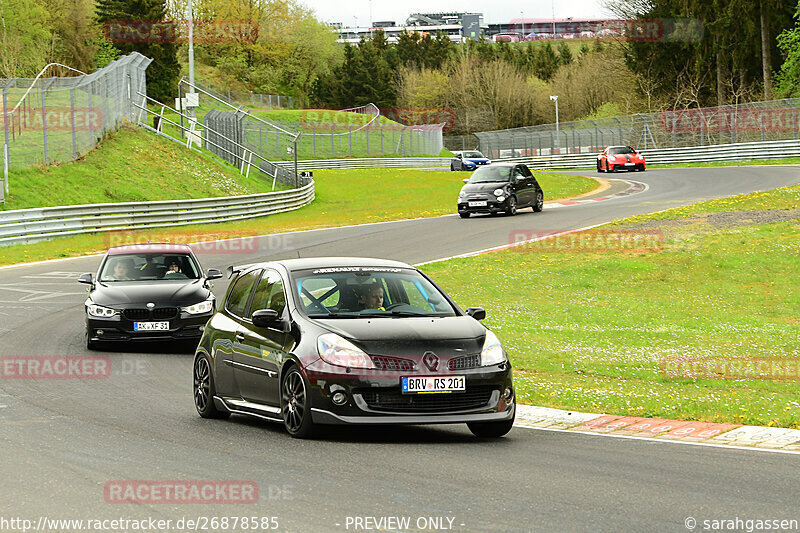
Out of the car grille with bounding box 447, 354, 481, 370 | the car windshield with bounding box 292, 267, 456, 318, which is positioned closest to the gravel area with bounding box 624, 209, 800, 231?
the car windshield with bounding box 292, 267, 456, 318

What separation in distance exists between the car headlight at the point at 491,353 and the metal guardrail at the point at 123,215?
24.3m

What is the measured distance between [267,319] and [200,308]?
6.91m

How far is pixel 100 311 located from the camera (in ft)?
52.1

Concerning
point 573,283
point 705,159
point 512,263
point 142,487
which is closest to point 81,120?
point 512,263

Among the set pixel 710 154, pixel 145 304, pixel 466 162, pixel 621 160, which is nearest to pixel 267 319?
pixel 145 304

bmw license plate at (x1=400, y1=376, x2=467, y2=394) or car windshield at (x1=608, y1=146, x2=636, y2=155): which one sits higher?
car windshield at (x1=608, y1=146, x2=636, y2=155)

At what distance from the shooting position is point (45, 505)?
672 centimetres

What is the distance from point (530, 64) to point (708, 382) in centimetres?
Answer: 15014

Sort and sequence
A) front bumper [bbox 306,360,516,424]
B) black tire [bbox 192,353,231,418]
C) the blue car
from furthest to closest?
the blue car < black tire [bbox 192,353,231,418] < front bumper [bbox 306,360,516,424]

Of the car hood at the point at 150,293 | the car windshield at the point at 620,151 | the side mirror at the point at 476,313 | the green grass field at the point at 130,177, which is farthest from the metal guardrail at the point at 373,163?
the side mirror at the point at 476,313

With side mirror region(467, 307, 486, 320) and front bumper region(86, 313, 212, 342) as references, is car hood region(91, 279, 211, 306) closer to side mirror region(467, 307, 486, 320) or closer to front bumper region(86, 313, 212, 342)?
front bumper region(86, 313, 212, 342)

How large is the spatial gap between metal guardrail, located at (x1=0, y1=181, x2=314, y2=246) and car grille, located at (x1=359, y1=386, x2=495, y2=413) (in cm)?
2438

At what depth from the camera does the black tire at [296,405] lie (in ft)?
29.1

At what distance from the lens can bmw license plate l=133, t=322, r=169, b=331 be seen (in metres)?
15.8
